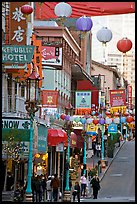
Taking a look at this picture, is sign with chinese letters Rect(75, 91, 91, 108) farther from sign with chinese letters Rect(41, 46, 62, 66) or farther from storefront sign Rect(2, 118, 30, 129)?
storefront sign Rect(2, 118, 30, 129)

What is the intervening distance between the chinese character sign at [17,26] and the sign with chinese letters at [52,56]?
9.04 m

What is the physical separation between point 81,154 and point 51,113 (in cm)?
1203

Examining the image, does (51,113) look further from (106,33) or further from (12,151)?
(106,33)

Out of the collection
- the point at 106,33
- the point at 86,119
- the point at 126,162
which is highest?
the point at 106,33

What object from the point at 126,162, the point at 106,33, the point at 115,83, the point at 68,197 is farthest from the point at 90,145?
the point at 115,83

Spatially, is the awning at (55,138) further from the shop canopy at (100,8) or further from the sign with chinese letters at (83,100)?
the shop canopy at (100,8)

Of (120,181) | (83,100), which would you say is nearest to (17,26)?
(83,100)

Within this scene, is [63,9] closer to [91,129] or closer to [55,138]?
[55,138]

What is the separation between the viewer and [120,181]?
145 ft

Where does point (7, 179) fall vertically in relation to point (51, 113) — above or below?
below

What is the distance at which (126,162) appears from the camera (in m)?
55.7

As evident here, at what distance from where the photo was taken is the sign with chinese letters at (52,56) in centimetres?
4156

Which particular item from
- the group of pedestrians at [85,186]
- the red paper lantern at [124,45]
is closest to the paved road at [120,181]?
the group of pedestrians at [85,186]

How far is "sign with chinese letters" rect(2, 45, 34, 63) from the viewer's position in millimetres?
27558
